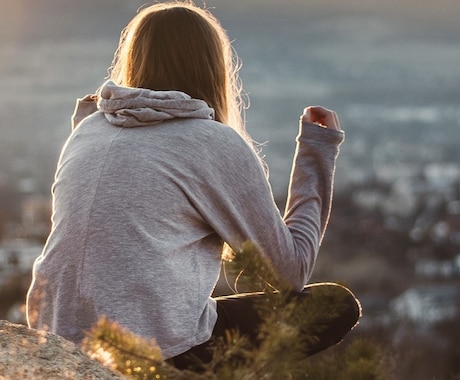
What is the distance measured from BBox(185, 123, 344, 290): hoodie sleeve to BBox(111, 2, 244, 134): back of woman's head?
0.19 metres

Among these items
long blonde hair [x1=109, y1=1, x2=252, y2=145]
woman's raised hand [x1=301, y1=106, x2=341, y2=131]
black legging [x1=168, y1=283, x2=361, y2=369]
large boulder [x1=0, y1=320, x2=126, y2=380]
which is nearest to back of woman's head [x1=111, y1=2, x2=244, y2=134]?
long blonde hair [x1=109, y1=1, x2=252, y2=145]

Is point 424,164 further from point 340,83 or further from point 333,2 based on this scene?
point 333,2

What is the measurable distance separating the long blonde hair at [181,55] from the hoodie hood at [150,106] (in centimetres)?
12

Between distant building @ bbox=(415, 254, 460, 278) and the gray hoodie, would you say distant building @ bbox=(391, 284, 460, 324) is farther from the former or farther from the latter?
the gray hoodie

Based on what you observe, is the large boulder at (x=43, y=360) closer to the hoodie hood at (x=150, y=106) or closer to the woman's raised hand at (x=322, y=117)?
the hoodie hood at (x=150, y=106)

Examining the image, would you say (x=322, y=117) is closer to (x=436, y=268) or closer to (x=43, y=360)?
(x=43, y=360)

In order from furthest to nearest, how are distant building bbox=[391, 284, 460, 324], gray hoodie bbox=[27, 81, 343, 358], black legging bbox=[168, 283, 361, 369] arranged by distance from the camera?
distant building bbox=[391, 284, 460, 324]
black legging bbox=[168, 283, 361, 369]
gray hoodie bbox=[27, 81, 343, 358]

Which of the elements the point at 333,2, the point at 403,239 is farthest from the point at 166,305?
the point at 333,2

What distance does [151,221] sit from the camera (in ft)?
6.53

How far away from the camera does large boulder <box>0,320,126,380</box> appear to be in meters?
1.49

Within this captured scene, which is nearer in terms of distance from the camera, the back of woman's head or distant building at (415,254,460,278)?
the back of woman's head

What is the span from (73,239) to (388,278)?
24280mm

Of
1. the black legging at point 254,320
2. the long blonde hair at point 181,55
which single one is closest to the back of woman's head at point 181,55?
the long blonde hair at point 181,55

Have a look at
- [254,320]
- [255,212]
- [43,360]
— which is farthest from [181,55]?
[43,360]
